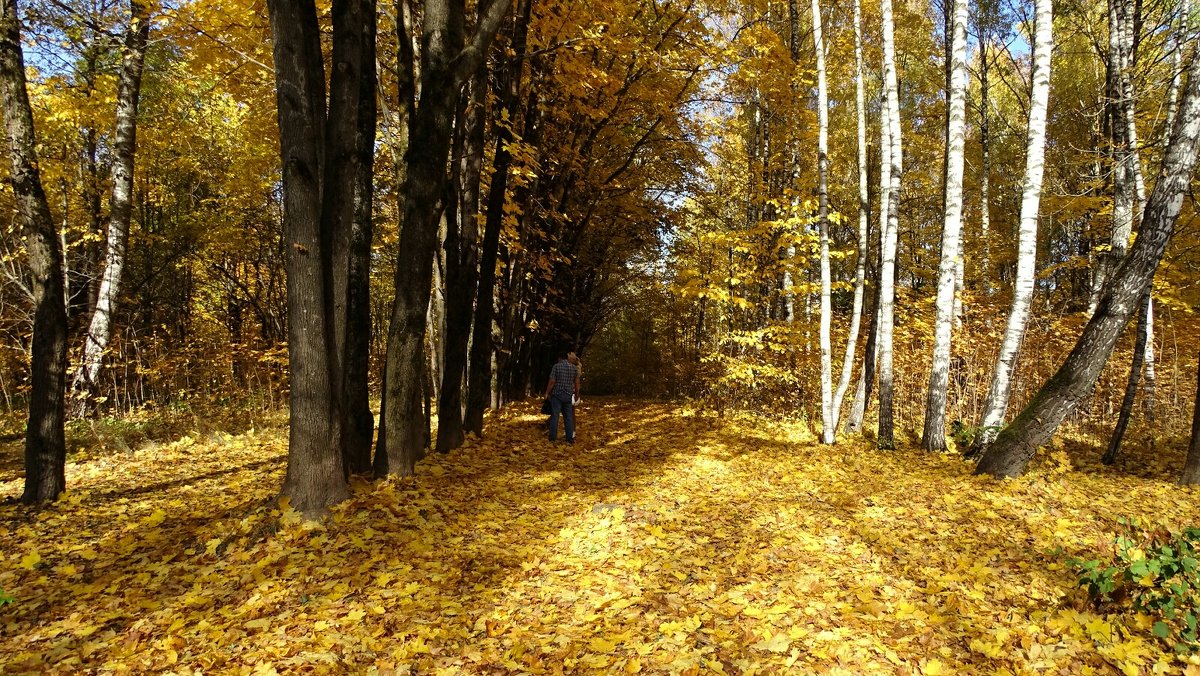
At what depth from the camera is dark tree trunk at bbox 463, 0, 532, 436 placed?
7.86m

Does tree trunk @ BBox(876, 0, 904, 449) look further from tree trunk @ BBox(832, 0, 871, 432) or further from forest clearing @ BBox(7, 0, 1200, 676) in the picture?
tree trunk @ BBox(832, 0, 871, 432)

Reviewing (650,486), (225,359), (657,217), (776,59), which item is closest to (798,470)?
(650,486)

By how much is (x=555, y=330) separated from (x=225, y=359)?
821 centimetres

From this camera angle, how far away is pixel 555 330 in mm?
15750

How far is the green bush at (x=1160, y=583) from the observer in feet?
9.73

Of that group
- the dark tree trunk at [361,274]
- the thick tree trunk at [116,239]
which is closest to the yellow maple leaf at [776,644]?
the dark tree trunk at [361,274]

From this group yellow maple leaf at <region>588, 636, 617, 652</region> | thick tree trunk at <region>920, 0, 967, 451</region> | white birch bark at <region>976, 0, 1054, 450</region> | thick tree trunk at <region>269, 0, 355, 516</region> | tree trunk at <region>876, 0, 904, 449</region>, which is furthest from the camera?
tree trunk at <region>876, 0, 904, 449</region>

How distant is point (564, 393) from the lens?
8.78 meters

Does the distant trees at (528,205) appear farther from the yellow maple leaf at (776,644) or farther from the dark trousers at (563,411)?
the yellow maple leaf at (776,644)

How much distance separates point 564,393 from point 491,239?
2.82m

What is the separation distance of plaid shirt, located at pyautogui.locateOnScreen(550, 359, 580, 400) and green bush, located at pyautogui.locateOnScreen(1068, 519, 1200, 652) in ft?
21.4

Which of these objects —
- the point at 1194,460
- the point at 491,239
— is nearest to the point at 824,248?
the point at 1194,460

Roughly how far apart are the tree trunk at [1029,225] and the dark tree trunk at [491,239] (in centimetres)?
715

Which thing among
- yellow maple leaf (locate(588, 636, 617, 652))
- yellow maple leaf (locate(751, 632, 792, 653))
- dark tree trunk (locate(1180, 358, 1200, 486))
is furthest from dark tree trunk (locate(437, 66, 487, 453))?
dark tree trunk (locate(1180, 358, 1200, 486))
